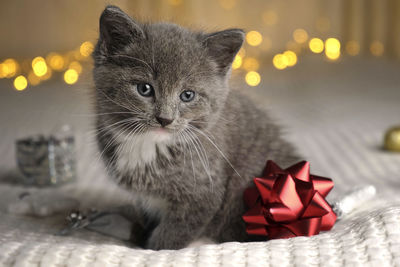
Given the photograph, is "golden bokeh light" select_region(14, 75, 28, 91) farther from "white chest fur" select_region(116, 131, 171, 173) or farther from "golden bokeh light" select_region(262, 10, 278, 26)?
Answer: "white chest fur" select_region(116, 131, 171, 173)

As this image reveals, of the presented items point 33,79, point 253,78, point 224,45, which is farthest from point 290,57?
point 224,45

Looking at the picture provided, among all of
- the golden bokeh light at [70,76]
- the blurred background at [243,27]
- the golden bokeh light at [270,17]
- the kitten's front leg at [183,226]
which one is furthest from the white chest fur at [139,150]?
the golden bokeh light at [270,17]

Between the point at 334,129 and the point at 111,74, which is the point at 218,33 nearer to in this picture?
the point at 111,74

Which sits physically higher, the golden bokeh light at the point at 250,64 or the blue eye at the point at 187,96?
the golden bokeh light at the point at 250,64

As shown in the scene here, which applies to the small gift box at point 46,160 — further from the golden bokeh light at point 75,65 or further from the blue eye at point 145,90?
the golden bokeh light at point 75,65

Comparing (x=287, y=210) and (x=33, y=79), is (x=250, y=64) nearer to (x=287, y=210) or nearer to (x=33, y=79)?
(x=33, y=79)

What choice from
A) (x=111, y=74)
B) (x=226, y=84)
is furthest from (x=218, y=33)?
(x=111, y=74)

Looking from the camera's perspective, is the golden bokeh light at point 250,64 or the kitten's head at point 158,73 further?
the golden bokeh light at point 250,64

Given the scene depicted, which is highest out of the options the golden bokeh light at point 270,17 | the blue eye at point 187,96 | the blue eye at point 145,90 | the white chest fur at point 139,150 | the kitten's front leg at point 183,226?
the golden bokeh light at point 270,17
